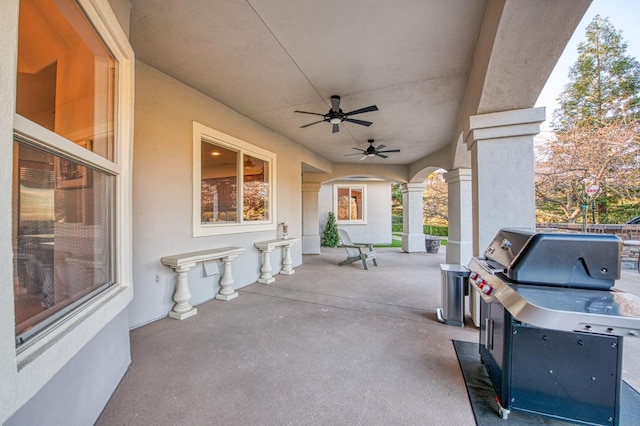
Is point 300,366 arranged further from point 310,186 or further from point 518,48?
point 310,186

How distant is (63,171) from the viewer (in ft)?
4.51

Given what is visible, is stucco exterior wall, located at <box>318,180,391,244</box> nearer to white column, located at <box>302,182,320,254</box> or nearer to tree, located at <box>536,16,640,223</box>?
white column, located at <box>302,182,320,254</box>

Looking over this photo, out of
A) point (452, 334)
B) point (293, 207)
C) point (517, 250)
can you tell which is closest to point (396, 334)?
point (452, 334)

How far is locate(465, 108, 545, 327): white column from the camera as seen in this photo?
2633mm

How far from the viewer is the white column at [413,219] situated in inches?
350

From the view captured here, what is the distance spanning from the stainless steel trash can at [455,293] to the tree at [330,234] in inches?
292

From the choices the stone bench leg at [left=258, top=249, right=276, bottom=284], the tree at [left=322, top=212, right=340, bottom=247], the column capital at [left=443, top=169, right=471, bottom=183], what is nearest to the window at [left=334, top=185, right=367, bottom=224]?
the tree at [left=322, top=212, right=340, bottom=247]

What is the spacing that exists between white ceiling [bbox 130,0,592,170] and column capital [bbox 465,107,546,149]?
76cm

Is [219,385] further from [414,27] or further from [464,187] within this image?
[464,187]

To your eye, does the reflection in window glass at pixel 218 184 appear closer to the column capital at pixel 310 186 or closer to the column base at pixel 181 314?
the column base at pixel 181 314

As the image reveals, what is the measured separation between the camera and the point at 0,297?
80 cm

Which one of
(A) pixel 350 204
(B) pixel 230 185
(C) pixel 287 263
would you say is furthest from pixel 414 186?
(B) pixel 230 185

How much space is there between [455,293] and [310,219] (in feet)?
19.7

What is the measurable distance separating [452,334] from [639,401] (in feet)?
4.27
